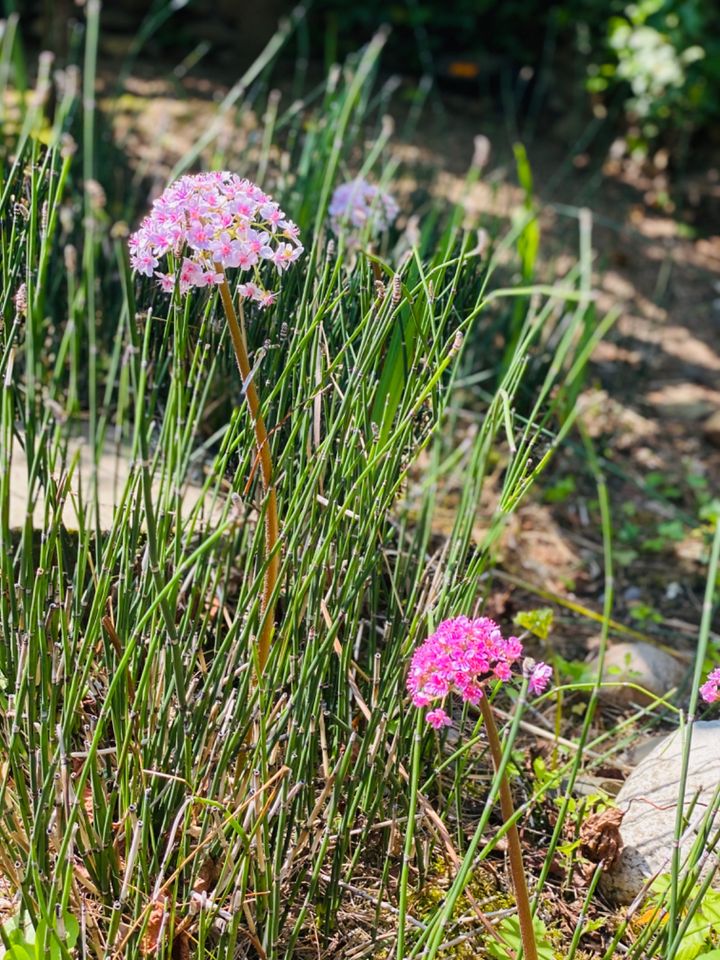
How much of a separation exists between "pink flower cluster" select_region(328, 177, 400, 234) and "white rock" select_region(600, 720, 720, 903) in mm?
1017

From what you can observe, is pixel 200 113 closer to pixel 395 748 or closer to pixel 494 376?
pixel 494 376

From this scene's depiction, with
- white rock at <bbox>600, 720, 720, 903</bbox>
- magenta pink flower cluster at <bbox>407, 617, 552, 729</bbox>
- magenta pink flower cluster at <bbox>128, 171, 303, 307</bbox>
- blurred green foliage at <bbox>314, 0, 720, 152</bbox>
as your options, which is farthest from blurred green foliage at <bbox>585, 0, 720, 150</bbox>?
magenta pink flower cluster at <bbox>407, 617, 552, 729</bbox>

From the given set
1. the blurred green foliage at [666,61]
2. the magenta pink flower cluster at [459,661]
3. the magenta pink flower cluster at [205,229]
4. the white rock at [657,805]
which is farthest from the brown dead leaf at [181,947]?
the blurred green foliage at [666,61]

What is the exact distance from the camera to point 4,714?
121 centimetres

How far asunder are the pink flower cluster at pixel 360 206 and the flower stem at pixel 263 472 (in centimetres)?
73

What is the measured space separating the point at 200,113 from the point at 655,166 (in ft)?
6.68

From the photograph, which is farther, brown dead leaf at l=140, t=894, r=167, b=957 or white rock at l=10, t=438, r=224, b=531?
white rock at l=10, t=438, r=224, b=531

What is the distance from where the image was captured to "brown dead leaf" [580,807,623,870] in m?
1.40

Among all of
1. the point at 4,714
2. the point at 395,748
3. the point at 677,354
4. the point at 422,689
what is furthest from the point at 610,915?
the point at 677,354

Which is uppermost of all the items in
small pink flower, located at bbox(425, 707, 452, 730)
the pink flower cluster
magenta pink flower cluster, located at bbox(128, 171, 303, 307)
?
magenta pink flower cluster, located at bbox(128, 171, 303, 307)

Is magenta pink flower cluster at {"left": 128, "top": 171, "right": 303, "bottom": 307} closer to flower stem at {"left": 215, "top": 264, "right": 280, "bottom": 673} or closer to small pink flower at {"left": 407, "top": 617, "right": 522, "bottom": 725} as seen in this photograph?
flower stem at {"left": 215, "top": 264, "right": 280, "bottom": 673}

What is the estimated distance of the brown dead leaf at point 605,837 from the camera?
1402 millimetres

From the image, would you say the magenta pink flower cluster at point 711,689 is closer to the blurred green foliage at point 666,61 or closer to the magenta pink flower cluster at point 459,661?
the magenta pink flower cluster at point 459,661

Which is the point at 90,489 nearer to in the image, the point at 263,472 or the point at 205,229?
the point at 263,472
